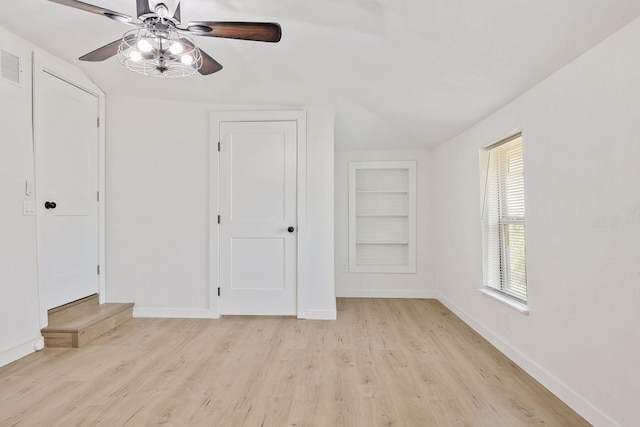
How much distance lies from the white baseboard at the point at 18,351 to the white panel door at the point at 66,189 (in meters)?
0.34

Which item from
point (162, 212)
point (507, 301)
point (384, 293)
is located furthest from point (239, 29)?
point (384, 293)

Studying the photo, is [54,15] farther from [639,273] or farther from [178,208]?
[639,273]

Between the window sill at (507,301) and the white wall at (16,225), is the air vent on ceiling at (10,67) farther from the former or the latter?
the window sill at (507,301)

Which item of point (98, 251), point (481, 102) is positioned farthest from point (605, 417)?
point (98, 251)

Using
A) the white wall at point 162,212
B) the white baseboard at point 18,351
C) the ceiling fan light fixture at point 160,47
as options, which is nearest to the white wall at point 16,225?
the white baseboard at point 18,351

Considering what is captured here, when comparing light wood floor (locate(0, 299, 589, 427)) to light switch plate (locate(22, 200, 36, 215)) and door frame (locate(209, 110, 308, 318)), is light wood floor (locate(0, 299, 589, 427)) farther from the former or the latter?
light switch plate (locate(22, 200, 36, 215))

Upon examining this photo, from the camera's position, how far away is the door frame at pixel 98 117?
2.79 m

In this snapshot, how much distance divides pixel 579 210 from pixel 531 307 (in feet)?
2.63

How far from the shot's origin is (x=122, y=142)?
144 inches

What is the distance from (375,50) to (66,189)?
119 inches

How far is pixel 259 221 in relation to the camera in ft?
11.9

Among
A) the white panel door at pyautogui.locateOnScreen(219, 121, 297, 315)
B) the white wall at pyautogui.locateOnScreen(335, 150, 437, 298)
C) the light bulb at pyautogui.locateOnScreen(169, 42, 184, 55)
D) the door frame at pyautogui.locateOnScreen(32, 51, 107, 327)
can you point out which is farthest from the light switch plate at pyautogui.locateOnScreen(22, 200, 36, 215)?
the white wall at pyautogui.locateOnScreen(335, 150, 437, 298)

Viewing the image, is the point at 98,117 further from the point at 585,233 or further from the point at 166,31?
the point at 585,233

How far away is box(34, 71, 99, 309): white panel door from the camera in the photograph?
Answer: 9.39 feet
